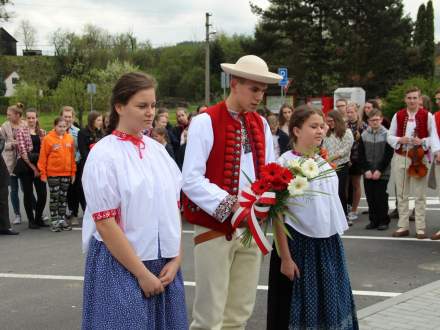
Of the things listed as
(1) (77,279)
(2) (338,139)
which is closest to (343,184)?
(2) (338,139)

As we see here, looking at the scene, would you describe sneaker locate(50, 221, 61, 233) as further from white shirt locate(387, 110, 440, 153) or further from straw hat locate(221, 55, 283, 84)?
straw hat locate(221, 55, 283, 84)

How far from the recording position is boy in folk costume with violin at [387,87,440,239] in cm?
848

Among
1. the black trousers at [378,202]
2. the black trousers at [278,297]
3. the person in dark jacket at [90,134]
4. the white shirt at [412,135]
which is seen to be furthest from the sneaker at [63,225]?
the black trousers at [278,297]

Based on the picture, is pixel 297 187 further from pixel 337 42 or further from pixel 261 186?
pixel 337 42

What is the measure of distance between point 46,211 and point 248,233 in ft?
27.4

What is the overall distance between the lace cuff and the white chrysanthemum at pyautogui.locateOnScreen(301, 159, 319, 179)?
0.47 m

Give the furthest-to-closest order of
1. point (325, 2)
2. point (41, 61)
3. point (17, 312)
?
point (41, 61), point (325, 2), point (17, 312)

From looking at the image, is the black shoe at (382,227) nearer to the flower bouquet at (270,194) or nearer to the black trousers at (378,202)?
the black trousers at (378,202)

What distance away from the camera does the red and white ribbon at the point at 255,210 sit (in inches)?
138

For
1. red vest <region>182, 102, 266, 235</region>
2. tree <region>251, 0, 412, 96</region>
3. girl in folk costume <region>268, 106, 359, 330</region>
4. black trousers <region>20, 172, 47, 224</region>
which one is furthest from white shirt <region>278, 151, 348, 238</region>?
tree <region>251, 0, 412, 96</region>

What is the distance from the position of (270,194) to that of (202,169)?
1.68ft

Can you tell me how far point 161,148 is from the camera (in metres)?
3.16

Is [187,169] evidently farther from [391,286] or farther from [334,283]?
[391,286]

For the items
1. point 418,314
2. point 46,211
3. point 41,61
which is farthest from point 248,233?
point 41,61
